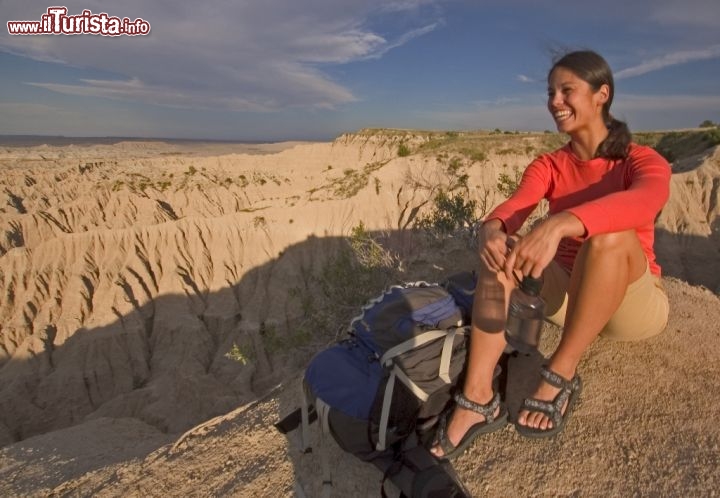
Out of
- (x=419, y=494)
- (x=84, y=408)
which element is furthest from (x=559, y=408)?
(x=84, y=408)

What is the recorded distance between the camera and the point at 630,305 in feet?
7.32

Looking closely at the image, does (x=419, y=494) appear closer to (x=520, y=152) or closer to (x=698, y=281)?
(x=698, y=281)

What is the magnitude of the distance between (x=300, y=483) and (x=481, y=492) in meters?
0.97

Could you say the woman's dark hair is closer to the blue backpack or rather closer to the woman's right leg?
the woman's right leg

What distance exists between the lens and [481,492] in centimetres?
207

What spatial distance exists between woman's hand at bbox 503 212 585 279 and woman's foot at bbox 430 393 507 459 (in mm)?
799

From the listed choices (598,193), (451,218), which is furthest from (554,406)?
(451,218)

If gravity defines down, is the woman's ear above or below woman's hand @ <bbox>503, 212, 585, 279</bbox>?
above

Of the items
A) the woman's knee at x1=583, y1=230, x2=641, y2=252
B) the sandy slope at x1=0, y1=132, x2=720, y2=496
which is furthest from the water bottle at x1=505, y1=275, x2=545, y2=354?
the sandy slope at x1=0, y1=132, x2=720, y2=496

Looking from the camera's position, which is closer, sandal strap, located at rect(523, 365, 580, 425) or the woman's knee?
the woman's knee

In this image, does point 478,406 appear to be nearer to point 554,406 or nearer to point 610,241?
point 554,406

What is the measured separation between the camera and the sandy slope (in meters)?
2.23

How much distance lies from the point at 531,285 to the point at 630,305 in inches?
28.3

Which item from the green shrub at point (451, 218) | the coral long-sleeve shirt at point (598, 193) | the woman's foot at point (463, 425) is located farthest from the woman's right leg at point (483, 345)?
the green shrub at point (451, 218)
